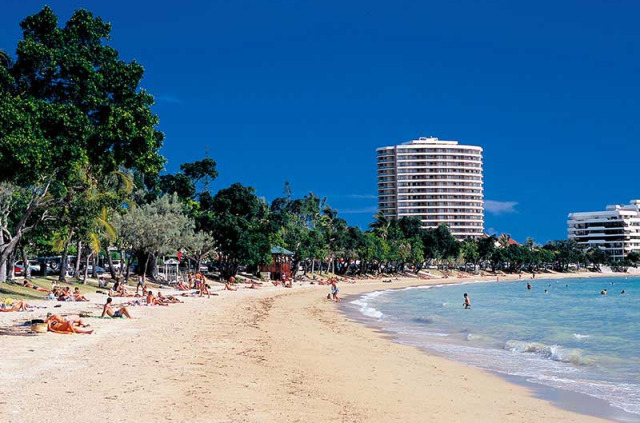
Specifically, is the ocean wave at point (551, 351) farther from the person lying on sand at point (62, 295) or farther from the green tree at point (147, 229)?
the green tree at point (147, 229)

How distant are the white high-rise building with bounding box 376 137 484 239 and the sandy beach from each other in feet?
510

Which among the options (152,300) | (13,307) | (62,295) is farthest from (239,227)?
(13,307)

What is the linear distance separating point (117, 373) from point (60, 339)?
5.08 meters

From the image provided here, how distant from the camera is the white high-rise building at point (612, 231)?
608ft

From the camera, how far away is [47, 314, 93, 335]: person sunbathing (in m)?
16.0

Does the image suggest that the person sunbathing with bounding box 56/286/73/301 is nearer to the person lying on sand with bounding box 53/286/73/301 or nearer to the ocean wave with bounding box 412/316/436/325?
the person lying on sand with bounding box 53/286/73/301

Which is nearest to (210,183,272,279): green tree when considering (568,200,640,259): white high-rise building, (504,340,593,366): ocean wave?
(504,340,593,366): ocean wave

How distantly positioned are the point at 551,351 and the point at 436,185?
515ft

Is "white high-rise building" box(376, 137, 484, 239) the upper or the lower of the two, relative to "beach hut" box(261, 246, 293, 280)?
upper

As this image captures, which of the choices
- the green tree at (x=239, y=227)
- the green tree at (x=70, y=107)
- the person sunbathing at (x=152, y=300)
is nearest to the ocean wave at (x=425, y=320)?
the person sunbathing at (x=152, y=300)

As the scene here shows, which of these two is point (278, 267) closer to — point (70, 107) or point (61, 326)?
point (61, 326)

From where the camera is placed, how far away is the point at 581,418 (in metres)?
9.38

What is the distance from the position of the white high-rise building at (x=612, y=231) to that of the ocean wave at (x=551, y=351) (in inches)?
7270

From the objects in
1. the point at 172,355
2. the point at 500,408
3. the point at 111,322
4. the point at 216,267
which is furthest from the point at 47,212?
the point at 216,267
